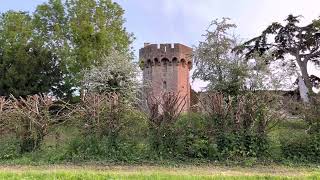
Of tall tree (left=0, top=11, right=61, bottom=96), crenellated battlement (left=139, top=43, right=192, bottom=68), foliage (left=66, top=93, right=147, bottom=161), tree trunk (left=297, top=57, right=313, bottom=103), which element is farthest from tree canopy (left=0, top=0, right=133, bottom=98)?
foliage (left=66, top=93, right=147, bottom=161)

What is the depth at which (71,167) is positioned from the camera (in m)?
11.6

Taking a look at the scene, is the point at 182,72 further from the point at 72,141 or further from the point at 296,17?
the point at 72,141

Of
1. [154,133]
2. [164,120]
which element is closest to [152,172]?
[154,133]

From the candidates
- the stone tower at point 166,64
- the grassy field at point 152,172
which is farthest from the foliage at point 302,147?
the stone tower at point 166,64

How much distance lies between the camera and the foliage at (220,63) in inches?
993

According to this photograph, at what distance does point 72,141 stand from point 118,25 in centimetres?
2277

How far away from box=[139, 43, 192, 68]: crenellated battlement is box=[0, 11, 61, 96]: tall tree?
12701 mm

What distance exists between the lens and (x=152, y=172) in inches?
405

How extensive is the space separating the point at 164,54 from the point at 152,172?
1344 inches

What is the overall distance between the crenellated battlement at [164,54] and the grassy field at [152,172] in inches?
1277

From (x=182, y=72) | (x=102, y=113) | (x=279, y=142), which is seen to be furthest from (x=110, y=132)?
(x=182, y=72)

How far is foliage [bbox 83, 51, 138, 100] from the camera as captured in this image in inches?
996

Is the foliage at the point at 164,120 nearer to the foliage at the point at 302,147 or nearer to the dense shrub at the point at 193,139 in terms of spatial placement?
the dense shrub at the point at 193,139

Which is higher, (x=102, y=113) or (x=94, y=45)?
(x=94, y=45)
